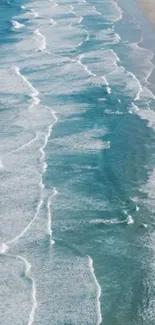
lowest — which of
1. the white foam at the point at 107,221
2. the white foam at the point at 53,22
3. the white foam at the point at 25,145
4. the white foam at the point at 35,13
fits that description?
the white foam at the point at 35,13

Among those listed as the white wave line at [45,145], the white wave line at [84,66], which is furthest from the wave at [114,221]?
the white wave line at [84,66]

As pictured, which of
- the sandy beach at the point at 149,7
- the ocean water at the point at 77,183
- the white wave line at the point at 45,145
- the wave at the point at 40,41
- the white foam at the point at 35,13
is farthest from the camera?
the white foam at the point at 35,13

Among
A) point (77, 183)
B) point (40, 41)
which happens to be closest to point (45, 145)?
point (77, 183)

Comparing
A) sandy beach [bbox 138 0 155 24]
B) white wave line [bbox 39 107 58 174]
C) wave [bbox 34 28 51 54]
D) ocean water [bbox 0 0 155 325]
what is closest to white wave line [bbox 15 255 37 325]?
ocean water [bbox 0 0 155 325]

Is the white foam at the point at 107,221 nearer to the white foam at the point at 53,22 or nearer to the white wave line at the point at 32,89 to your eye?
the white wave line at the point at 32,89

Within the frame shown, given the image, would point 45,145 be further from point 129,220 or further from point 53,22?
point 53,22
